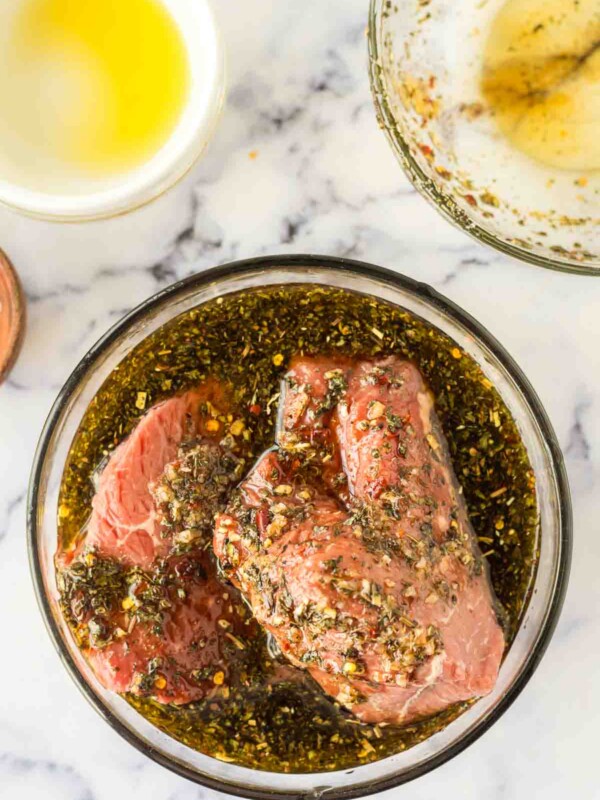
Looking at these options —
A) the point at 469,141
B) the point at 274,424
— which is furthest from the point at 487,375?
the point at 469,141

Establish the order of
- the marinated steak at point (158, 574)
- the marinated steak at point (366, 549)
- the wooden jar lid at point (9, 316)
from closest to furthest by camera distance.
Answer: the marinated steak at point (366, 549) → the marinated steak at point (158, 574) → the wooden jar lid at point (9, 316)

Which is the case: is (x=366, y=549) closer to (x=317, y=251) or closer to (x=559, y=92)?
(x=317, y=251)

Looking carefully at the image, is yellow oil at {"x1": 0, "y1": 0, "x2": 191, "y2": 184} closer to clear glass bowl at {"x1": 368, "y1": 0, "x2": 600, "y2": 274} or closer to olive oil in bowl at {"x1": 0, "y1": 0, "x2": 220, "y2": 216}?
olive oil in bowl at {"x1": 0, "y1": 0, "x2": 220, "y2": 216}

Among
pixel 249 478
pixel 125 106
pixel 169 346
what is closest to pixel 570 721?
pixel 249 478

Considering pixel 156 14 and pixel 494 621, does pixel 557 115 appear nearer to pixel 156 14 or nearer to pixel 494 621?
pixel 156 14

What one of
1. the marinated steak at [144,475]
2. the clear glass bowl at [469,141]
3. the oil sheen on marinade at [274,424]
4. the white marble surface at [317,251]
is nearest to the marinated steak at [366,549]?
the oil sheen on marinade at [274,424]

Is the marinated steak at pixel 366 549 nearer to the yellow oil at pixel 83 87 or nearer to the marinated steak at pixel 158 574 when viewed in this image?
the marinated steak at pixel 158 574
